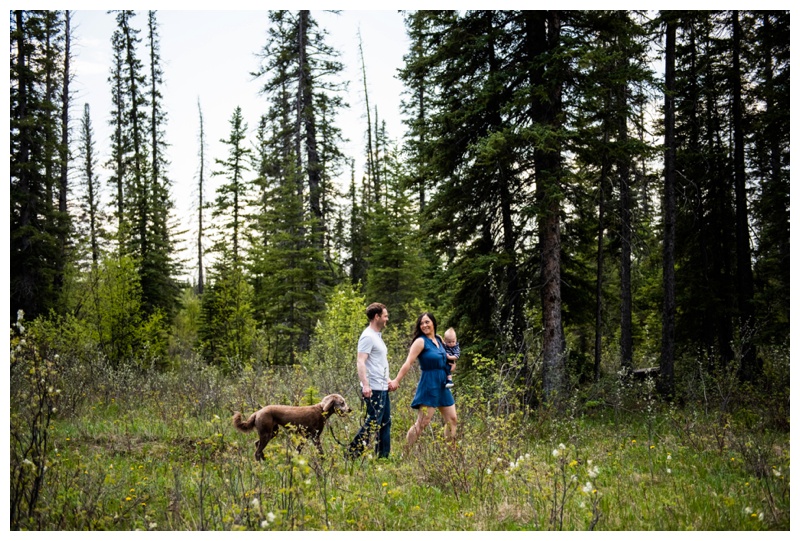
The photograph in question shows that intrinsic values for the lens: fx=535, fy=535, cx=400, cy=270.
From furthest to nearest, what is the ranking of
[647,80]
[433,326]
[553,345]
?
[553,345] → [647,80] → [433,326]

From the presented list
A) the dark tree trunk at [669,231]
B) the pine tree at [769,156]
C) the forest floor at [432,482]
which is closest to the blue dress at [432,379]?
the forest floor at [432,482]

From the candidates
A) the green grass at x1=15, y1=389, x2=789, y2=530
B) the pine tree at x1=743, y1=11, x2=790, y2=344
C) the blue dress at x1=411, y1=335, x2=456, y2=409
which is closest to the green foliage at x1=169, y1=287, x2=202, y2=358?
the green grass at x1=15, y1=389, x2=789, y2=530

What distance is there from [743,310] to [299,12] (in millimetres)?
17717

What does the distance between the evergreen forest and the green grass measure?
50 millimetres

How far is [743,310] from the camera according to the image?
1311 cm

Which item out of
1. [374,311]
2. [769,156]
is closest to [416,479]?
[374,311]

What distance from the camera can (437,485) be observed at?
5.18 meters

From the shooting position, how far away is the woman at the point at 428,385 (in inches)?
236

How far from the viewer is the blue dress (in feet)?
19.7

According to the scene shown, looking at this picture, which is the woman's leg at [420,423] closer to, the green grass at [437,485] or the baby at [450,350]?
the green grass at [437,485]

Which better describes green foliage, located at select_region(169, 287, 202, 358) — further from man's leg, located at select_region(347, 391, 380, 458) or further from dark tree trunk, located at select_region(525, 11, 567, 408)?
man's leg, located at select_region(347, 391, 380, 458)

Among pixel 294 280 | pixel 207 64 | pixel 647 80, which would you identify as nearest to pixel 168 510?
pixel 207 64

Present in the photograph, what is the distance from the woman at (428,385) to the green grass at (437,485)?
7.1 inches
